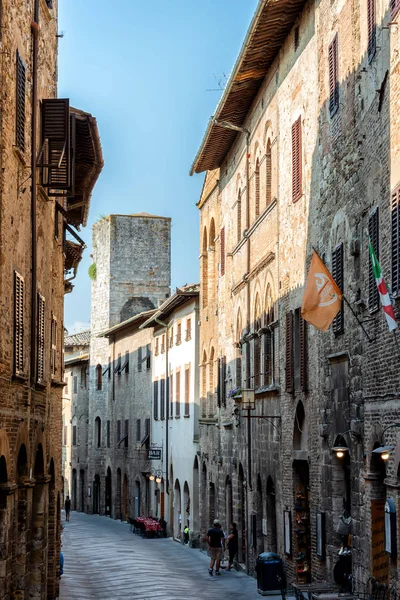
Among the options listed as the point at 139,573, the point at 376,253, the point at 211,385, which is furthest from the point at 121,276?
the point at 376,253

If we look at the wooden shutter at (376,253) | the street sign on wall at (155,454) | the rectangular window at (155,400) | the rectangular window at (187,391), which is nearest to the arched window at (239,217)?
the rectangular window at (187,391)

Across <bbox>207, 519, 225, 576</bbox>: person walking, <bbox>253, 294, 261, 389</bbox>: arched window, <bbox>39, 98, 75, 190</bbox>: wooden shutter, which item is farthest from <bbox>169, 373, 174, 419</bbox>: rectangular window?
<bbox>39, 98, 75, 190</bbox>: wooden shutter

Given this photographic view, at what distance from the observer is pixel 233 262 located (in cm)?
3172

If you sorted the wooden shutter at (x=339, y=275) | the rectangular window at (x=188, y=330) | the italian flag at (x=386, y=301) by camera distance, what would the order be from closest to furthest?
1. the italian flag at (x=386, y=301)
2. the wooden shutter at (x=339, y=275)
3. the rectangular window at (x=188, y=330)

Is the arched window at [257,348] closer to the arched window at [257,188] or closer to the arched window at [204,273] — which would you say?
the arched window at [257,188]

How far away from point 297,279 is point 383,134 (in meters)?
7.36

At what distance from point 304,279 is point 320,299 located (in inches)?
212

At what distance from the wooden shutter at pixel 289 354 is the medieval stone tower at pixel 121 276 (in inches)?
1519

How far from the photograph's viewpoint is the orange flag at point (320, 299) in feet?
52.2

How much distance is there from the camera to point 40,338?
19891mm

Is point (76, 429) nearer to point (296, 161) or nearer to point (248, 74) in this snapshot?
point (248, 74)

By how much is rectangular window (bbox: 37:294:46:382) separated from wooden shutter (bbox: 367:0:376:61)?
716cm

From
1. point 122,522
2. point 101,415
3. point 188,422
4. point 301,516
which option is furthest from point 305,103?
point 101,415

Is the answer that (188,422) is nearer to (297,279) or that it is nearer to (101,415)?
(297,279)
